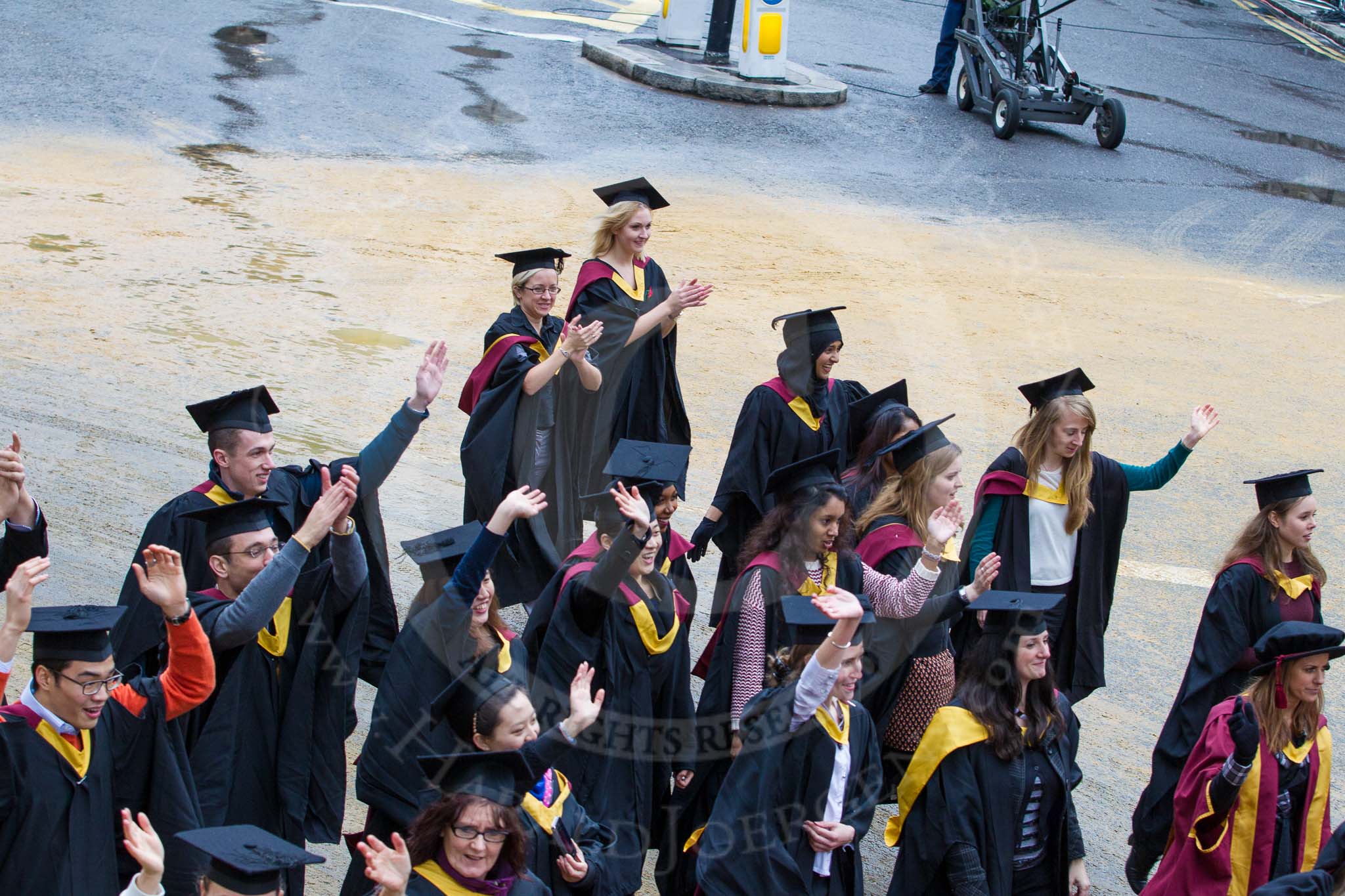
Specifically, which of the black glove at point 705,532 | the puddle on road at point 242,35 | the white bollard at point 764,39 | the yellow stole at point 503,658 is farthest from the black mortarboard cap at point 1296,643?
the puddle on road at point 242,35

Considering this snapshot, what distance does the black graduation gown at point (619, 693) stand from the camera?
16.3 ft

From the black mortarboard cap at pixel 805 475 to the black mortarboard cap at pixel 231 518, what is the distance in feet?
6.38

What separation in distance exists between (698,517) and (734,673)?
11.4ft

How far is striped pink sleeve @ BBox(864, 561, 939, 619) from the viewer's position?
5.36 m

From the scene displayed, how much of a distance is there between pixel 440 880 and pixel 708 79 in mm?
16155

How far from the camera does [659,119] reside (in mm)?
17453

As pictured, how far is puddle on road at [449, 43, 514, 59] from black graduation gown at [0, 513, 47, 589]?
51.1 feet

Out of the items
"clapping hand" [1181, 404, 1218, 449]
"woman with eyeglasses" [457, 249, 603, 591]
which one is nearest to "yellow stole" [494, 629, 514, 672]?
"woman with eyeglasses" [457, 249, 603, 591]

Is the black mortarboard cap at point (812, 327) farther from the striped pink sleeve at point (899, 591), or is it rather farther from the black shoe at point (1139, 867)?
the black shoe at point (1139, 867)

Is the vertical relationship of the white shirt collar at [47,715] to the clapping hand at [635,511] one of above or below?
below

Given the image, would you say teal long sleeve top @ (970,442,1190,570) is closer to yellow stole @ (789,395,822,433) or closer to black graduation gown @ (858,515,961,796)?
black graduation gown @ (858,515,961,796)

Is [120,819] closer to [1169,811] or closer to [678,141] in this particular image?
[1169,811]

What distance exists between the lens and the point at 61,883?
12.9 ft

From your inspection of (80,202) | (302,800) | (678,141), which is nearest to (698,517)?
(302,800)
